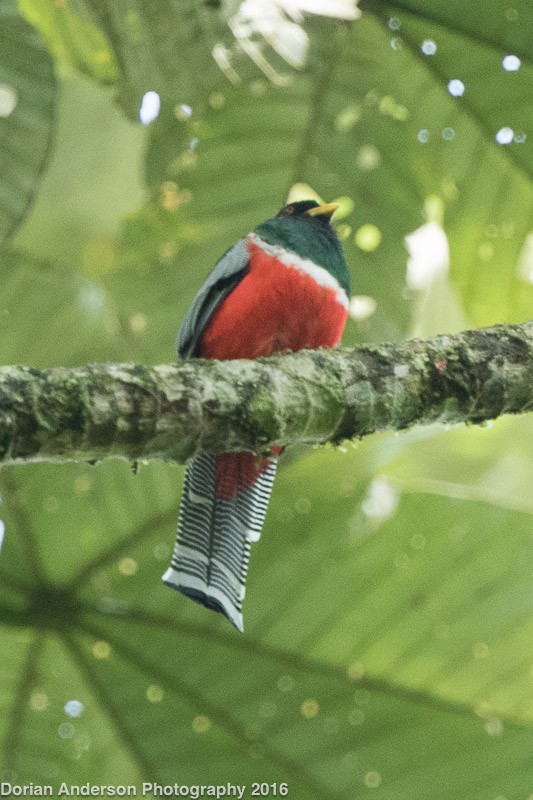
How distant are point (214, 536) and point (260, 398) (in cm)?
109

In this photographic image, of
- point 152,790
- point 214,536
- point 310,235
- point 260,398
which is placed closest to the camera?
point 260,398

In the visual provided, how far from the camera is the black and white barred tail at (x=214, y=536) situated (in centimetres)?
311

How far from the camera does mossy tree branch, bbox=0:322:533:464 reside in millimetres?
1975

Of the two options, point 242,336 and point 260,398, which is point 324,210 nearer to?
point 242,336

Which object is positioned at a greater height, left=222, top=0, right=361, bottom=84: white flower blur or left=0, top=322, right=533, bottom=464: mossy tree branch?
left=222, top=0, right=361, bottom=84: white flower blur

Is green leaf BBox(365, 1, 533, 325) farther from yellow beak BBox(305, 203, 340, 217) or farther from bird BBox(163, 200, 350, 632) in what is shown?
bird BBox(163, 200, 350, 632)

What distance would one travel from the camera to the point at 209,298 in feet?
11.7

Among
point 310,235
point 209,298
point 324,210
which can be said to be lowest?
Result: point 209,298

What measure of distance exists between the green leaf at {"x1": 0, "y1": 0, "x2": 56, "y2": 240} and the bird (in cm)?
64

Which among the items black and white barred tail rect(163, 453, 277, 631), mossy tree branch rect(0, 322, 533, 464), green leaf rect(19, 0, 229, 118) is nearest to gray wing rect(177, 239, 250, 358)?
black and white barred tail rect(163, 453, 277, 631)

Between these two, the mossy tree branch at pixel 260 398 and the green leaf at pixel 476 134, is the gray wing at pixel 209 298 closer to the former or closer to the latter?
the green leaf at pixel 476 134

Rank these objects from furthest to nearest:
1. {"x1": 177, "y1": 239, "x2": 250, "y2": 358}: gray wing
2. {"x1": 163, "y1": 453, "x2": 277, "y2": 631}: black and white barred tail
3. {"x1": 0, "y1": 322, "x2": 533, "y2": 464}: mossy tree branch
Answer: {"x1": 177, "y1": 239, "x2": 250, "y2": 358}: gray wing
{"x1": 163, "y1": 453, "x2": 277, "y2": 631}: black and white barred tail
{"x1": 0, "y1": 322, "x2": 533, "y2": 464}: mossy tree branch

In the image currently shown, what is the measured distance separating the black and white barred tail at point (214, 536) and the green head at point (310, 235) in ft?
2.32

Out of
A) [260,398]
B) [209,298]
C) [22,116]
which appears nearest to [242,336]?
[209,298]
